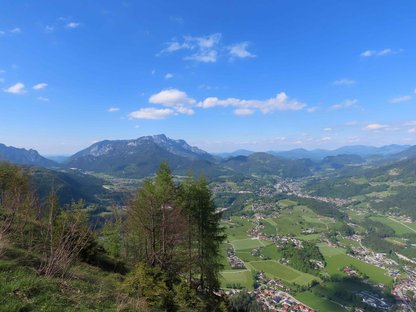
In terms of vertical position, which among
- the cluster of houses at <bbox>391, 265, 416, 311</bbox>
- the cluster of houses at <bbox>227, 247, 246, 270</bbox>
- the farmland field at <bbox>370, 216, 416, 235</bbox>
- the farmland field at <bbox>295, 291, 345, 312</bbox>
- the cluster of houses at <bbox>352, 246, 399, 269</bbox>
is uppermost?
the cluster of houses at <bbox>227, 247, 246, 270</bbox>

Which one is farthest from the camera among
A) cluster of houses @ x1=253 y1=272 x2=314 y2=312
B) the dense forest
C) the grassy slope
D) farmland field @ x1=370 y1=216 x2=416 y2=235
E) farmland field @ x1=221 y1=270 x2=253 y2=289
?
farmland field @ x1=370 y1=216 x2=416 y2=235

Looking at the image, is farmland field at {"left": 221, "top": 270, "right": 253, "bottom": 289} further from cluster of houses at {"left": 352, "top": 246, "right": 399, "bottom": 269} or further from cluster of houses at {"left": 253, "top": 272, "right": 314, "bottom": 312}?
cluster of houses at {"left": 352, "top": 246, "right": 399, "bottom": 269}

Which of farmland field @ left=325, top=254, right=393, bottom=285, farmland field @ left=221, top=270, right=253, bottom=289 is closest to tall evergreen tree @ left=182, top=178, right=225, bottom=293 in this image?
farmland field @ left=221, top=270, right=253, bottom=289

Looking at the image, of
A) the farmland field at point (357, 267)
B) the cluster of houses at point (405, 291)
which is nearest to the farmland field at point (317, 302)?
the cluster of houses at point (405, 291)

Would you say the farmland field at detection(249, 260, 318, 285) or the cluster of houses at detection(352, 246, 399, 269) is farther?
the cluster of houses at detection(352, 246, 399, 269)

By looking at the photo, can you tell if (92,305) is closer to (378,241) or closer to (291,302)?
(291,302)

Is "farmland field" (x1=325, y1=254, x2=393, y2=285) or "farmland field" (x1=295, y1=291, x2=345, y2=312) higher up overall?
"farmland field" (x1=295, y1=291, x2=345, y2=312)
